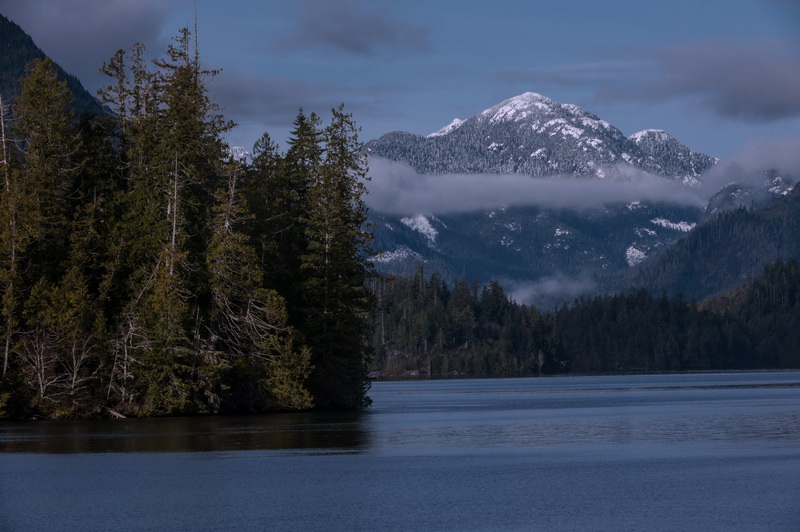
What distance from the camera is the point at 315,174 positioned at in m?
98.2

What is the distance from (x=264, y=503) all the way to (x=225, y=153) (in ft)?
218

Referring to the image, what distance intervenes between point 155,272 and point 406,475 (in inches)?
1631

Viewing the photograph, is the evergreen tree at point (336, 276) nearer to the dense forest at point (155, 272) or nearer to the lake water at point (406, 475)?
the dense forest at point (155, 272)

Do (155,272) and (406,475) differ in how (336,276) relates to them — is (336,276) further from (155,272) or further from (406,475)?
(406,475)

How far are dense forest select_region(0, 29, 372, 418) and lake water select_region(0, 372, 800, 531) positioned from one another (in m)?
6.94

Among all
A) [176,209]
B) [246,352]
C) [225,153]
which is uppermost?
[225,153]

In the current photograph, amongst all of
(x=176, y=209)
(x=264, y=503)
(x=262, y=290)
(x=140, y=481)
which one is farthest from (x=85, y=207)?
(x=264, y=503)

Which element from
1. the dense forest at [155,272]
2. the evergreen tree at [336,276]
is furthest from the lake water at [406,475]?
the evergreen tree at [336,276]

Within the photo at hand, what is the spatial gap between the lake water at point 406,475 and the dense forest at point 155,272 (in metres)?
6.94

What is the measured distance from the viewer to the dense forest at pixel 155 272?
78.1 meters

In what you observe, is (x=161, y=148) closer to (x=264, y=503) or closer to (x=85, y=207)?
(x=85, y=207)

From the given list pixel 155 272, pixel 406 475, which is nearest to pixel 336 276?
pixel 155 272

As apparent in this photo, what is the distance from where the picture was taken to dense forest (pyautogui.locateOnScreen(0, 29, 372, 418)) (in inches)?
3076

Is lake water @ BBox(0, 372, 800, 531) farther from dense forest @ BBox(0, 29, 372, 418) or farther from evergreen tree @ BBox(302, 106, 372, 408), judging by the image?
evergreen tree @ BBox(302, 106, 372, 408)
